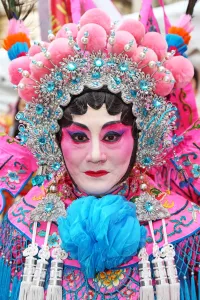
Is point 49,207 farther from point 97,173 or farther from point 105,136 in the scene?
point 105,136

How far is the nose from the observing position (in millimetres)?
1528

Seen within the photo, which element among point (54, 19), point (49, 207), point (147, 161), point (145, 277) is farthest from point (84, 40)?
point (145, 277)

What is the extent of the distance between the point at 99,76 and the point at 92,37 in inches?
5.1

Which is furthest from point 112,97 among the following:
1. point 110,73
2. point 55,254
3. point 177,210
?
point 55,254

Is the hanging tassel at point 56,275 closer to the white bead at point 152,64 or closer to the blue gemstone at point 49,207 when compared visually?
the blue gemstone at point 49,207

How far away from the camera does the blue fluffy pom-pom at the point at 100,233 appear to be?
1.46 m

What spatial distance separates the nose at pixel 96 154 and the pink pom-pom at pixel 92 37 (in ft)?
1.04

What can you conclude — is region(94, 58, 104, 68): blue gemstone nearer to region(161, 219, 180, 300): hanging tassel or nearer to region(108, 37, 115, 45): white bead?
region(108, 37, 115, 45): white bead

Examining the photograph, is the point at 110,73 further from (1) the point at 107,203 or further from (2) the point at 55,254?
(2) the point at 55,254

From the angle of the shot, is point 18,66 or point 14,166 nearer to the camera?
point 18,66

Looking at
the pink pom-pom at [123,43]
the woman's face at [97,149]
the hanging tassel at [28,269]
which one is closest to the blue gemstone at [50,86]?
the woman's face at [97,149]

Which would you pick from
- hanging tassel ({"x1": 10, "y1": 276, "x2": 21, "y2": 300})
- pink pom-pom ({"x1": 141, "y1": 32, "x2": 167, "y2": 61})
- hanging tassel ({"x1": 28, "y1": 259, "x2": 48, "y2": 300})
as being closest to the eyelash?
pink pom-pom ({"x1": 141, "y1": 32, "x2": 167, "y2": 61})

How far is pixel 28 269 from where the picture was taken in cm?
158

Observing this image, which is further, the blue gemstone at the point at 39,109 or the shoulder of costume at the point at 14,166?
the shoulder of costume at the point at 14,166
